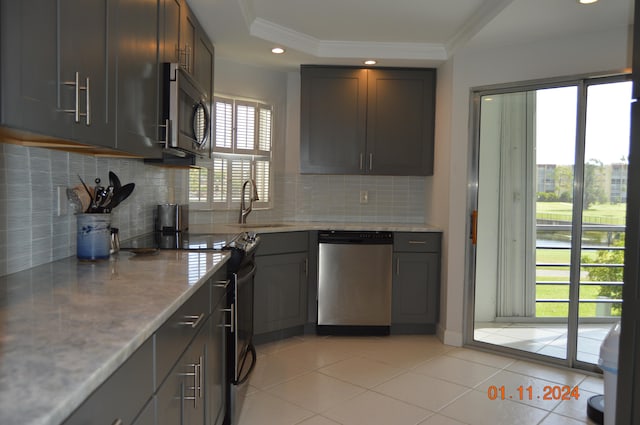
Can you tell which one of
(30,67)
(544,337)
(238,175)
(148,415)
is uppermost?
(30,67)

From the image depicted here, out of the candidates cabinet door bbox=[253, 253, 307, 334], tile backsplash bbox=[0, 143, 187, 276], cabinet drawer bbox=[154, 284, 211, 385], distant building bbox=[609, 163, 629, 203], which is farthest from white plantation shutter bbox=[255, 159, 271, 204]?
distant building bbox=[609, 163, 629, 203]

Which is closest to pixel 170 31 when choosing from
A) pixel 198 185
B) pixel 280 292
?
pixel 198 185

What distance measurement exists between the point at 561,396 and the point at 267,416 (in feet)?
5.64

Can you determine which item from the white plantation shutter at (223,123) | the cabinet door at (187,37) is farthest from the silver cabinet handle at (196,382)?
the white plantation shutter at (223,123)

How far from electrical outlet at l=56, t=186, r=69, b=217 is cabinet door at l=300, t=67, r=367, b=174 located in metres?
2.47

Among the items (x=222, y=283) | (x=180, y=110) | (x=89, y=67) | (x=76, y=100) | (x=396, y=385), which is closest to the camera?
(x=76, y=100)

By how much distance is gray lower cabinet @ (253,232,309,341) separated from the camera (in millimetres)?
3738

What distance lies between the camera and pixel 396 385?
3053 mm

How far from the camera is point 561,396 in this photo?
114 inches

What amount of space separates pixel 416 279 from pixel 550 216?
1.16 metres

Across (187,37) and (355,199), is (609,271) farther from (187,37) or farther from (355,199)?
(187,37)

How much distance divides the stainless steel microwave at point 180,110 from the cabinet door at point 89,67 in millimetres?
674

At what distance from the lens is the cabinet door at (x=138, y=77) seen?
1749 mm
